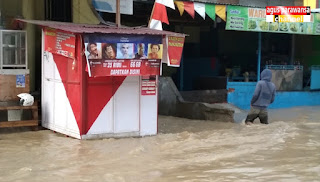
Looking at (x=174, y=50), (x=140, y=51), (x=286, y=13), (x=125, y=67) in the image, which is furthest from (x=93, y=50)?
(x=286, y=13)

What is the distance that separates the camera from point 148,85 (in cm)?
991

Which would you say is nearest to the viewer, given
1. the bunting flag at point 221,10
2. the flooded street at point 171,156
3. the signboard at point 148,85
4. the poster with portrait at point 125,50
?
the flooded street at point 171,156

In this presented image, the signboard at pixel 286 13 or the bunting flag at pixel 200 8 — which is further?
the signboard at pixel 286 13

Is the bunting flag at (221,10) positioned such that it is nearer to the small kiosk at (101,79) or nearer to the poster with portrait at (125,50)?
the small kiosk at (101,79)

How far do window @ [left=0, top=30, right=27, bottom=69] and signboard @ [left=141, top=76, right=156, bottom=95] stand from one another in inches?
119

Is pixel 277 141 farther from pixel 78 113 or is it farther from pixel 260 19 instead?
pixel 260 19

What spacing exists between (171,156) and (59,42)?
3582 millimetres

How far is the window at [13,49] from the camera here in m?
10.3

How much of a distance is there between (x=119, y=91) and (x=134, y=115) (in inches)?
26.7

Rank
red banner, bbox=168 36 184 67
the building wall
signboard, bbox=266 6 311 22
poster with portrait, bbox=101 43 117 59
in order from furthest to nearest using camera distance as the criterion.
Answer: signboard, bbox=266 6 311 22, the building wall, red banner, bbox=168 36 184 67, poster with portrait, bbox=101 43 117 59

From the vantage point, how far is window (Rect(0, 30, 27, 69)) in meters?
10.3

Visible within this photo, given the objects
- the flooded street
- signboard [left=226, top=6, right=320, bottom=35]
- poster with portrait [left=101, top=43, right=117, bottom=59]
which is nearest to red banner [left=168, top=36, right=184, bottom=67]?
poster with portrait [left=101, top=43, right=117, bottom=59]

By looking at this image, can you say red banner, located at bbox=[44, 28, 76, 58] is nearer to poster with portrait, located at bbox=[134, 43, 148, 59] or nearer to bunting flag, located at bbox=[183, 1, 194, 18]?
poster with portrait, located at bbox=[134, 43, 148, 59]

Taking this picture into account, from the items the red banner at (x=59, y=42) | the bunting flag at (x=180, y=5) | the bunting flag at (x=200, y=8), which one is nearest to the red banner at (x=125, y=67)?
the red banner at (x=59, y=42)
